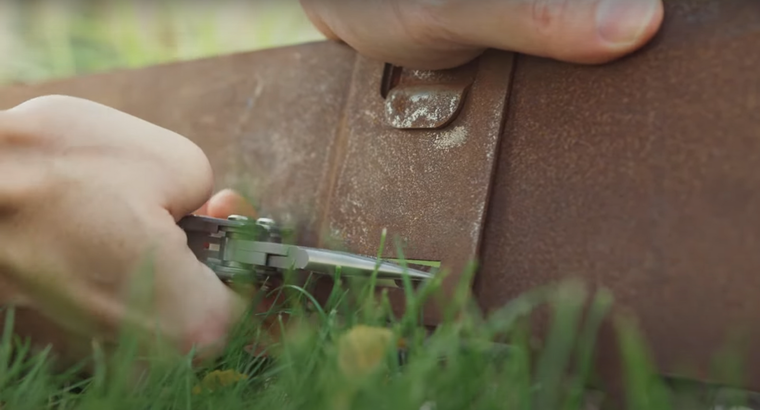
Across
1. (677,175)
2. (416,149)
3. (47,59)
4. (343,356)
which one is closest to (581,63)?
(677,175)

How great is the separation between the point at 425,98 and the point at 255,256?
0.41m

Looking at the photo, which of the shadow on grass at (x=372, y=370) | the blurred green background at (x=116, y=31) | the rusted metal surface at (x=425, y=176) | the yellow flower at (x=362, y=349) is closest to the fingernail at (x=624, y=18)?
the rusted metal surface at (x=425, y=176)

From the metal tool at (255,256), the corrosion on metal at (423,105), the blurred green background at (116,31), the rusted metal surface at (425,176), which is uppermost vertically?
the blurred green background at (116,31)

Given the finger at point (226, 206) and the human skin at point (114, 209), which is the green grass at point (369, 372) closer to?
the human skin at point (114, 209)

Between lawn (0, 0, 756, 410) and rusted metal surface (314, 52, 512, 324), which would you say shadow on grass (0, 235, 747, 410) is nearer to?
lawn (0, 0, 756, 410)

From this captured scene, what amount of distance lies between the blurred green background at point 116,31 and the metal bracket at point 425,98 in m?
1.92

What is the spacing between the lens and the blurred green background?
3434 millimetres

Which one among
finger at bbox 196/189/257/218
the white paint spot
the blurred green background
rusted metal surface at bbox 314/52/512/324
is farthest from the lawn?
the blurred green background

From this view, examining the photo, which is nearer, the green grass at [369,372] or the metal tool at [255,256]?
the green grass at [369,372]

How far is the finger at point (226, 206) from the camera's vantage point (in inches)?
63.2

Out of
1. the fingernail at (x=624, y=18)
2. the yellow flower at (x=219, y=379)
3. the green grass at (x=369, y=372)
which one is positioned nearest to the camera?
the green grass at (x=369, y=372)

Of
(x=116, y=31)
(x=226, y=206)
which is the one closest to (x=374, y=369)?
(x=226, y=206)

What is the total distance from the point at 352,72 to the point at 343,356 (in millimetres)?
923

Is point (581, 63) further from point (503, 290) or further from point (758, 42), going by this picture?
point (503, 290)
